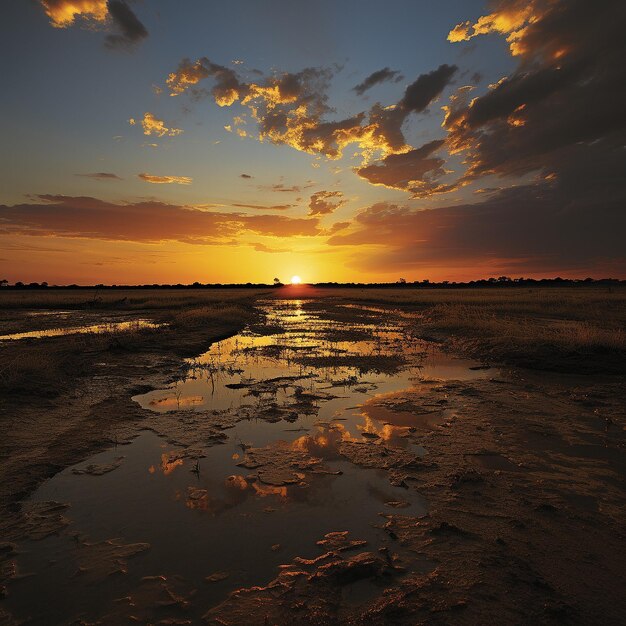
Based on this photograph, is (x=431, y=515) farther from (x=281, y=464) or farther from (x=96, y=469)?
(x=96, y=469)

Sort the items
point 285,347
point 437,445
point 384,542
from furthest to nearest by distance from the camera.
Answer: point 285,347 → point 437,445 → point 384,542

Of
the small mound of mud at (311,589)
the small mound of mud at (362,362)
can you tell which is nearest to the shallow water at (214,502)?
the small mound of mud at (311,589)

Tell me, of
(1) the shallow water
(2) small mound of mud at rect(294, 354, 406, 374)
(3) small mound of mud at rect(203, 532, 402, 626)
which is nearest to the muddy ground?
(3) small mound of mud at rect(203, 532, 402, 626)

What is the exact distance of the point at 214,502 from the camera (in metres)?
5.76

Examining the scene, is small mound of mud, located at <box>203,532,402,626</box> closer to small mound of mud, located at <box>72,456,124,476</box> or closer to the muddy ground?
the muddy ground

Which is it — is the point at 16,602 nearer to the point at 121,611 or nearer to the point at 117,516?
the point at 121,611

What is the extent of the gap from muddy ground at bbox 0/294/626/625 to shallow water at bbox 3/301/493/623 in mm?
123

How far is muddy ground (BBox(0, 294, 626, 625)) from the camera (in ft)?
12.5

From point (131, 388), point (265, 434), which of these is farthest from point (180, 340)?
point (265, 434)

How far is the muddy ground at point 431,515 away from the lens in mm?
3812

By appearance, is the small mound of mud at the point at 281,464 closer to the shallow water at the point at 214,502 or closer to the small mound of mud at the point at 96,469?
the shallow water at the point at 214,502

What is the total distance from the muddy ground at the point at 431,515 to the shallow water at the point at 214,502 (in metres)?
0.12

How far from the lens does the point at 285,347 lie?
20.8 m

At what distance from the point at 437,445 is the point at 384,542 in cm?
337
